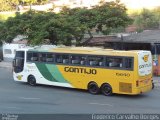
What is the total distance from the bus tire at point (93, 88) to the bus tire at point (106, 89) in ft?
1.04

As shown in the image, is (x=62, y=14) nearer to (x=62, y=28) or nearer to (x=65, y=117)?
(x=62, y=28)

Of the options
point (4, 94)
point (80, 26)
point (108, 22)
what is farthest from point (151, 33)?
point (4, 94)

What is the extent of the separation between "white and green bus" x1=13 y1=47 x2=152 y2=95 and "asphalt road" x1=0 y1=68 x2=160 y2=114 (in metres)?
0.55

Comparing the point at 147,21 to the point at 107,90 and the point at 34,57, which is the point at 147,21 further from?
the point at 107,90

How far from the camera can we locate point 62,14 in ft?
118

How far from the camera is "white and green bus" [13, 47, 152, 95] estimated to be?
23844 millimetres

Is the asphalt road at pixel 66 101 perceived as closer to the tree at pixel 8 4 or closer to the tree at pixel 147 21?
the tree at pixel 147 21

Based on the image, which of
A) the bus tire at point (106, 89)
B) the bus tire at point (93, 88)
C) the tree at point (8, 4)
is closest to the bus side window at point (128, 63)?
the bus tire at point (106, 89)

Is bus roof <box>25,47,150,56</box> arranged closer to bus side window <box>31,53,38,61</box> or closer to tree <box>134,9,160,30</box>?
bus side window <box>31,53,38,61</box>

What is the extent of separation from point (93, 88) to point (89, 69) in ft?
3.72

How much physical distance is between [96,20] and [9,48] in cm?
1273

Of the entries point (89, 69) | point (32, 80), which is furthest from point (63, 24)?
point (89, 69)

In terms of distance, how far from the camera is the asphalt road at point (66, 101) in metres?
20.8

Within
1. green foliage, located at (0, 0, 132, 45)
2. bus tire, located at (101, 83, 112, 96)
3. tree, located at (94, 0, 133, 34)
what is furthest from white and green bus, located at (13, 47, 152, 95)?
tree, located at (94, 0, 133, 34)
